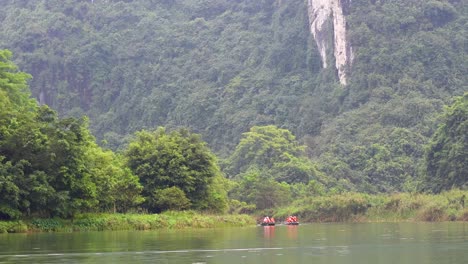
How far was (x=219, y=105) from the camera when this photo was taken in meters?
121

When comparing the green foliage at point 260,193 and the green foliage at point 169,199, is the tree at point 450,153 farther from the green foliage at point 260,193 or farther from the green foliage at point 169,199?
the green foliage at point 169,199

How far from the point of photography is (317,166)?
88500 millimetres

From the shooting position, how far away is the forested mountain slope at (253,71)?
94.9m

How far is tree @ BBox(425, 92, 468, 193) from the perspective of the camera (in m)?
66.6

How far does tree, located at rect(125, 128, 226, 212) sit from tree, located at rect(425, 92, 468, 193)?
22.0 metres

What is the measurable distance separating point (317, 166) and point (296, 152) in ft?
15.2

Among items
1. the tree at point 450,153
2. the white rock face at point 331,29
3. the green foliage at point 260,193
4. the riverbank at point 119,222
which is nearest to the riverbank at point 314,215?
the riverbank at point 119,222

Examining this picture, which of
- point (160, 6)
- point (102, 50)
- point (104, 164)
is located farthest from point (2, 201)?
point (160, 6)

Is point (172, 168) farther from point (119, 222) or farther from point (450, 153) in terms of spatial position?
point (450, 153)

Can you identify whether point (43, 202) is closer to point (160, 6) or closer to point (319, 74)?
point (319, 74)

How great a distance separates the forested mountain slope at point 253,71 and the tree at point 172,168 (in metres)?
30.9

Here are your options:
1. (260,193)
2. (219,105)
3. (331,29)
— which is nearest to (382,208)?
(260,193)

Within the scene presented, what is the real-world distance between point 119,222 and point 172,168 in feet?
27.4

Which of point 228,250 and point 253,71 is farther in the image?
point 253,71
